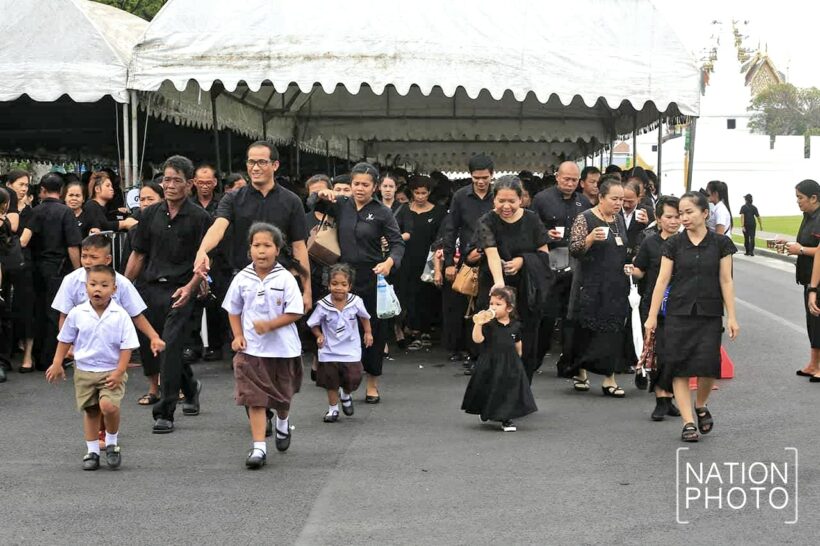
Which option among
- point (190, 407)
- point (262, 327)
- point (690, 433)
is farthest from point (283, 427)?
point (690, 433)

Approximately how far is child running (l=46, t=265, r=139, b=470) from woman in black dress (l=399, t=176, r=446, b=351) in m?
5.81

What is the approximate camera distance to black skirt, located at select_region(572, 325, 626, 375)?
9.91 m

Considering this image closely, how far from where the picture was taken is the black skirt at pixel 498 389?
8531 millimetres

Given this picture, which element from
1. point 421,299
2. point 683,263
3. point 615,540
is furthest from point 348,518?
point 421,299

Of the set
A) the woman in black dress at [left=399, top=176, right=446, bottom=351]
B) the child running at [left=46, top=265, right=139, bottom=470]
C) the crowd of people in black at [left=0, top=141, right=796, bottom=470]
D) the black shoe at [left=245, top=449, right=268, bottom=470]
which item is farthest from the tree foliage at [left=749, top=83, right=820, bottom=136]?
the child running at [left=46, top=265, right=139, bottom=470]

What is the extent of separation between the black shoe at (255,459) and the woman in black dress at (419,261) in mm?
5792

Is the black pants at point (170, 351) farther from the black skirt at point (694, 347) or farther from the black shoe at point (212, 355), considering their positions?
the black shoe at point (212, 355)

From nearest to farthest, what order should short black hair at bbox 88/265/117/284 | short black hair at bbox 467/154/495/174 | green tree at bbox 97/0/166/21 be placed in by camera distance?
short black hair at bbox 88/265/117/284 < short black hair at bbox 467/154/495/174 < green tree at bbox 97/0/166/21

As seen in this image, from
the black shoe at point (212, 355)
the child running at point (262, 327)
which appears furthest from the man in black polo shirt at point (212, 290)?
the child running at point (262, 327)

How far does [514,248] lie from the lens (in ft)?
30.3

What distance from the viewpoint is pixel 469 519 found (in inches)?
239

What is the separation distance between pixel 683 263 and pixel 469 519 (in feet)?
9.63

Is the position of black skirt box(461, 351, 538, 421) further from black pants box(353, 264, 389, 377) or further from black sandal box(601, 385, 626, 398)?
black sandal box(601, 385, 626, 398)

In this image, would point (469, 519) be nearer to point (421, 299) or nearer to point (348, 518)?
point (348, 518)
